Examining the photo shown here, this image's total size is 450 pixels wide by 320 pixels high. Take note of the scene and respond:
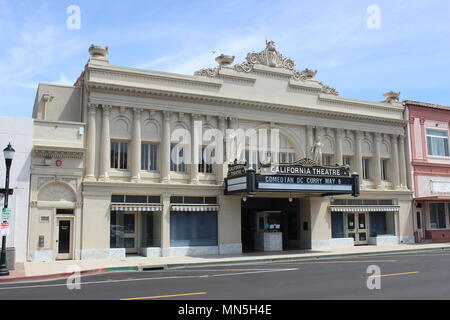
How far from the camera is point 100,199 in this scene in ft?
81.1

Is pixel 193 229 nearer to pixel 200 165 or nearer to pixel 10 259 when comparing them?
pixel 200 165

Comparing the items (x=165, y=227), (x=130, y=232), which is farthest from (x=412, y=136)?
(x=130, y=232)

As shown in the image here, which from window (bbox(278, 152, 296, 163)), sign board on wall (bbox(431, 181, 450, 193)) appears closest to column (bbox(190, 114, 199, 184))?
window (bbox(278, 152, 296, 163))

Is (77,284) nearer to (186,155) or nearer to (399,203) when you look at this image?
(186,155)

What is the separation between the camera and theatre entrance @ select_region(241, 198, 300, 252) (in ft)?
97.7

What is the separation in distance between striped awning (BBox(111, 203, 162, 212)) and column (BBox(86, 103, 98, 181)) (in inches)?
76.2

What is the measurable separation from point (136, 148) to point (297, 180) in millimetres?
9180

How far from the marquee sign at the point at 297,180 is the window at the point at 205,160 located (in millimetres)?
1518

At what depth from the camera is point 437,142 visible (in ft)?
124

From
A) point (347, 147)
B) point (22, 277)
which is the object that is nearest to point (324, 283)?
point (22, 277)

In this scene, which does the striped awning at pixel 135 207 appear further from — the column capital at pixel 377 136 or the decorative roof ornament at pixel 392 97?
the decorative roof ornament at pixel 392 97

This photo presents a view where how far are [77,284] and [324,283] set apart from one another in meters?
7.90

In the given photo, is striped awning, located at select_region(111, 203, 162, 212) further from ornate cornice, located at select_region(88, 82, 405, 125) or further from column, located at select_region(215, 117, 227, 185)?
ornate cornice, located at select_region(88, 82, 405, 125)

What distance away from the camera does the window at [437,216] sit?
121 ft
